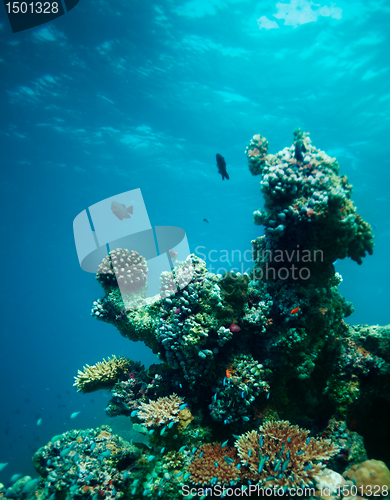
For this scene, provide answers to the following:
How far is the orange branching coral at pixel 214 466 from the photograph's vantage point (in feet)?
13.2

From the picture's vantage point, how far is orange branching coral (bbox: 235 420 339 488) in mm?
3613

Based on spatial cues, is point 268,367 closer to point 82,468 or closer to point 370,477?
point 370,477

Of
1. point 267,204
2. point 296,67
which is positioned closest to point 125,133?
point 296,67

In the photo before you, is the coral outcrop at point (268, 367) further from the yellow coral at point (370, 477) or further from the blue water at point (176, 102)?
the blue water at point (176, 102)

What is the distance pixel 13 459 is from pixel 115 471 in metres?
35.2

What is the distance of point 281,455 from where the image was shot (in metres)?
3.78

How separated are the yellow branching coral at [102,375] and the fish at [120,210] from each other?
13.0 feet

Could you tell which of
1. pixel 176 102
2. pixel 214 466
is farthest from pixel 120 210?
pixel 176 102

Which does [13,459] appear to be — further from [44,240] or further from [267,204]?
[267,204]

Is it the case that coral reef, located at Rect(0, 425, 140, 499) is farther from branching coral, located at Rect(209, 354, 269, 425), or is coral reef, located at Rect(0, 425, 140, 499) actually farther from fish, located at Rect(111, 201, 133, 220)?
fish, located at Rect(111, 201, 133, 220)

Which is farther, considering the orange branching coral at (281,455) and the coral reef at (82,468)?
the coral reef at (82,468)

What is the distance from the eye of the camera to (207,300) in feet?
17.1

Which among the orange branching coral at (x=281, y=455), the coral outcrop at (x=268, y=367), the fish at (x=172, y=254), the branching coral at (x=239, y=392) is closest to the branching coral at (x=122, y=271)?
the fish at (x=172, y=254)

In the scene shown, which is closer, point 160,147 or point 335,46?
point 335,46
